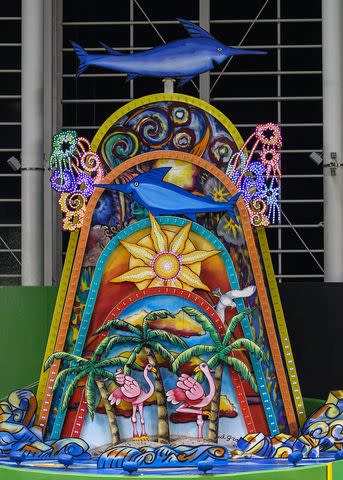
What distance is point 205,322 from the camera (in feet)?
47.5

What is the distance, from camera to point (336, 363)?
1769cm

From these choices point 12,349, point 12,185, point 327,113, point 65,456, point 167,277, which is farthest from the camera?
point 12,185

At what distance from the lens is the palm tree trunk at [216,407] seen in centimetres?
1438

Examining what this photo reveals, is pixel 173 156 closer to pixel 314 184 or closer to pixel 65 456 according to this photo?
pixel 65 456

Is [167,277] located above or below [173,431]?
above

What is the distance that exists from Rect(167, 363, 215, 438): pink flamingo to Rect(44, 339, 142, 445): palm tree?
524 millimetres

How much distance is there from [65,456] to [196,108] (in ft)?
14.6

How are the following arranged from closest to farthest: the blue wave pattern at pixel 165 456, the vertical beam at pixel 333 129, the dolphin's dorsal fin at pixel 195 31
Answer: the blue wave pattern at pixel 165 456, the dolphin's dorsal fin at pixel 195 31, the vertical beam at pixel 333 129

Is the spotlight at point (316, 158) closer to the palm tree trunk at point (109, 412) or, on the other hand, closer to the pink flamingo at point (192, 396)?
the pink flamingo at point (192, 396)

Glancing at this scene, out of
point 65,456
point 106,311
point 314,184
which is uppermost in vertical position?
point 314,184

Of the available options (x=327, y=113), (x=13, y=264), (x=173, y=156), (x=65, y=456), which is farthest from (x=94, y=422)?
(x=13, y=264)

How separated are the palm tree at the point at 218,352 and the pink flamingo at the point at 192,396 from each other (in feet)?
0.24

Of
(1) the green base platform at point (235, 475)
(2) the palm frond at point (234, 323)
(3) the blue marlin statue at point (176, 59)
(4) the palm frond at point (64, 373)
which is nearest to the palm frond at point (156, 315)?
(2) the palm frond at point (234, 323)

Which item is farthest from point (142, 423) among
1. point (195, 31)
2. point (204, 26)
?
point (204, 26)
